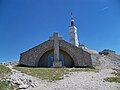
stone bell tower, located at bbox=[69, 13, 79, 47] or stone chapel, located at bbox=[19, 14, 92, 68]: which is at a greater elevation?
stone bell tower, located at bbox=[69, 13, 79, 47]

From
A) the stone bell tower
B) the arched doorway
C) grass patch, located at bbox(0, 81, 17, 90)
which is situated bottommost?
grass patch, located at bbox(0, 81, 17, 90)

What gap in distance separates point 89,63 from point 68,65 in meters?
5.79

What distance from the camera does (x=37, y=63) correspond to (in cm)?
3528

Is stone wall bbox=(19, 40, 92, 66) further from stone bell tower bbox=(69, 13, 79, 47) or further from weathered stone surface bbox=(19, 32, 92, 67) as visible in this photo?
stone bell tower bbox=(69, 13, 79, 47)

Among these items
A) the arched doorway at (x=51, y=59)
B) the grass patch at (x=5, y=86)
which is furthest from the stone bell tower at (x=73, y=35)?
the grass patch at (x=5, y=86)

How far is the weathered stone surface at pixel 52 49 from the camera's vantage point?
112 feet

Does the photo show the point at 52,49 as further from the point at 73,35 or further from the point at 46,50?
the point at 73,35

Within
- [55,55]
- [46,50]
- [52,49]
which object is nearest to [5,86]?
[55,55]

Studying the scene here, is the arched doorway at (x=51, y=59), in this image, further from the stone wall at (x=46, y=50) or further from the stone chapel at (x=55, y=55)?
the stone wall at (x=46, y=50)

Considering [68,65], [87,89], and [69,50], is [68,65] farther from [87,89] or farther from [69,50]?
[87,89]

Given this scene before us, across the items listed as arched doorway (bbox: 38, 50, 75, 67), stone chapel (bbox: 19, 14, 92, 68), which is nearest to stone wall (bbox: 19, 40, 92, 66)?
stone chapel (bbox: 19, 14, 92, 68)

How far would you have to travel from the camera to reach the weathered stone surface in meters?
34.0

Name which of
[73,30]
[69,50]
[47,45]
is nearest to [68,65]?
[69,50]

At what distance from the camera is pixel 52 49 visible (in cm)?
3666
